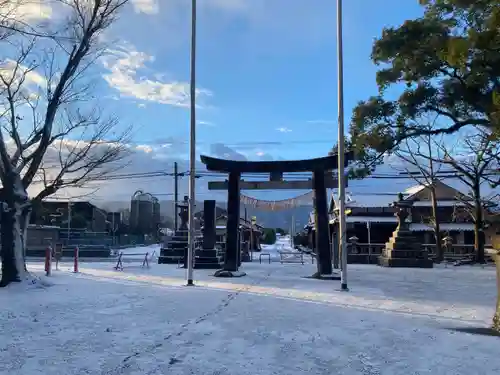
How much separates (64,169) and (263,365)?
1223 cm

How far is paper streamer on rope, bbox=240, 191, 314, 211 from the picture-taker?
85.6 ft

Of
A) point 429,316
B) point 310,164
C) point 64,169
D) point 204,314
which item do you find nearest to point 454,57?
point 429,316

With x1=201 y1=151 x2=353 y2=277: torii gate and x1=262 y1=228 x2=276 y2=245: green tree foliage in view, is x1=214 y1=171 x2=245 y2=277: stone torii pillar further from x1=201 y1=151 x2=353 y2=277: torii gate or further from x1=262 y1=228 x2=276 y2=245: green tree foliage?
x1=262 y1=228 x2=276 y2=245: green tree foliage

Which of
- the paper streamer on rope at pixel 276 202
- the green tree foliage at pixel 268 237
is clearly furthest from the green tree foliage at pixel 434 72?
the green tree foliage at pixel 268 237

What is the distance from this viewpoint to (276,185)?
1942 centimetres

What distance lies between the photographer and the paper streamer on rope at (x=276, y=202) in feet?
Result: 85.6

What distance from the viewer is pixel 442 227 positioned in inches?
1471

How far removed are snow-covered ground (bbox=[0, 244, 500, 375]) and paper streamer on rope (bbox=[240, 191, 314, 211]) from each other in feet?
40.5

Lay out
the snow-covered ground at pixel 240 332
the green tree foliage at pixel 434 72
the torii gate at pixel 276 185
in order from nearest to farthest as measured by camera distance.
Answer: the snow-covered ground at pixel 240 332 < the green tree foliage at pixel 434 72 < the torii gate at pixel 276 185

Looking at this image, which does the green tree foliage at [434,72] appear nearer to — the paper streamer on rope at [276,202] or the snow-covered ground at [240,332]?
the snow-covered ground at [240,332]

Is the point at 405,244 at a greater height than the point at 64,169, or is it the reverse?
the point at 64,169

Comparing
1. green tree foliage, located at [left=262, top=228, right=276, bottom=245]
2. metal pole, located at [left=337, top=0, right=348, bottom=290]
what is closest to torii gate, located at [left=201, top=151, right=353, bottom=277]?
metal pole, located at [left=337, top=0, right=348, bottom=290]

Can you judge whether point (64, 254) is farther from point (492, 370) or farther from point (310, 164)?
point (492, 370)

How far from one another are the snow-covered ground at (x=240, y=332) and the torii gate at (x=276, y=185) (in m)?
4.20
